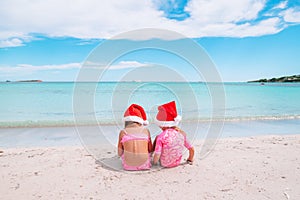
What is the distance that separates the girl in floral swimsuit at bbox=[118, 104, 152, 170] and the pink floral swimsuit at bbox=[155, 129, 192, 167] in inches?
7.3

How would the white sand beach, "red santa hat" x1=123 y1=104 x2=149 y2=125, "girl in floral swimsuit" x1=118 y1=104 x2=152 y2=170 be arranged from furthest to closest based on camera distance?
"red santa hat" x1=123 y1=104 x2=149 y2=125 → "girl in floral swimsuit" x1=118 y1=104 x2=152 y2=170 → the white sand beach

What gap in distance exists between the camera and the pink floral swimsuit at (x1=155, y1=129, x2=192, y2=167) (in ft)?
11.5

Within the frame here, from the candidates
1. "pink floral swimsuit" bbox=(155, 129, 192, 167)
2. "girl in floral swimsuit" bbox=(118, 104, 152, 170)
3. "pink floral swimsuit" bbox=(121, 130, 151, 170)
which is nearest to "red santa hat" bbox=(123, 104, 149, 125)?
"girl in floral swimsuit" bbox=(118, 104, 152, 170)

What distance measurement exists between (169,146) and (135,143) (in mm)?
518

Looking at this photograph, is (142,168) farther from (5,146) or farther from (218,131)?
(218,131)

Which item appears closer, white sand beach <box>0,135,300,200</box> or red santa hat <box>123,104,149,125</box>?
white sand beach <box>0,135,300,200</box>

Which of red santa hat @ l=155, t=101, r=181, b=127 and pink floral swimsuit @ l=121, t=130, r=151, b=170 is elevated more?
red santa hat @ l=155, t=101, r=181, b=127

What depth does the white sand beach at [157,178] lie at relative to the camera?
278 cm

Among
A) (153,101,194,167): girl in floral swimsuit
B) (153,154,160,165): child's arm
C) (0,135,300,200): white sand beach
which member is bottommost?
(0,135,300,200): white sand beach

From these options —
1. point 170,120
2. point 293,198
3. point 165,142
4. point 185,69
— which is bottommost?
point 293,198

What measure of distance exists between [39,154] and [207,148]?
3.33 meters

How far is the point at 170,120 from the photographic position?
141 inches

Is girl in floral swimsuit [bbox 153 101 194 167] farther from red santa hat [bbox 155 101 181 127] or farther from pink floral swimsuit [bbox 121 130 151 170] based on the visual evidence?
pink floral swimsuit [bbox 121 130 151 170]

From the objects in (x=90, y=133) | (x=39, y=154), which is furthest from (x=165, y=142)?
(x=90, y=133)
